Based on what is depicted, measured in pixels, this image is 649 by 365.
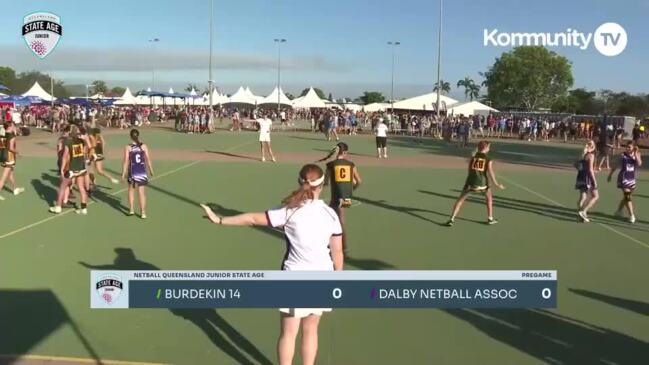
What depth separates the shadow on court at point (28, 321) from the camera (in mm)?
5051

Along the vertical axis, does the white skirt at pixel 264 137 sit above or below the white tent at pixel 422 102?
below

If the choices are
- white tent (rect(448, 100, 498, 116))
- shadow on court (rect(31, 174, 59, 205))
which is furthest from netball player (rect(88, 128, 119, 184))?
white tent (rect(448, 100, 498, 116))

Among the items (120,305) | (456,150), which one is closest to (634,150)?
(120,305)

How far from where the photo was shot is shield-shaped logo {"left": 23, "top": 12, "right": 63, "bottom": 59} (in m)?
18.0

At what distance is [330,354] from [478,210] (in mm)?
8386

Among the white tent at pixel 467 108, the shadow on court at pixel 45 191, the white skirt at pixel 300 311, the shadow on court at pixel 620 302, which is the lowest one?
the shadow on court at pixel 620 302

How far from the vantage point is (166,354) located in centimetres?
507

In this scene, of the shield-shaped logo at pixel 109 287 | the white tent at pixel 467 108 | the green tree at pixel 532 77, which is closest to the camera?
the shield-shaped logo at pixel 109 287

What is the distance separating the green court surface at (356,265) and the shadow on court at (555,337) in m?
0.02

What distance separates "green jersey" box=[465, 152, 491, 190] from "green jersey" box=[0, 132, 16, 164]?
944 centimetres

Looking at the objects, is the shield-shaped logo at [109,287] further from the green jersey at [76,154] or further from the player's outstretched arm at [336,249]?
the green jersey at [76,154]

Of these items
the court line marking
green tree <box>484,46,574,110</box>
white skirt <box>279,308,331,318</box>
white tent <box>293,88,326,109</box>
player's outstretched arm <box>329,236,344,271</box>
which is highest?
green tree <box>484,46,574,110</box>

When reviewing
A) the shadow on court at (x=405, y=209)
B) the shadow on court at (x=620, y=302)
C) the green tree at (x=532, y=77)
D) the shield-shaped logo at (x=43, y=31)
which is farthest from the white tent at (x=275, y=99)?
the shadow on court at (x=620, y=302)
